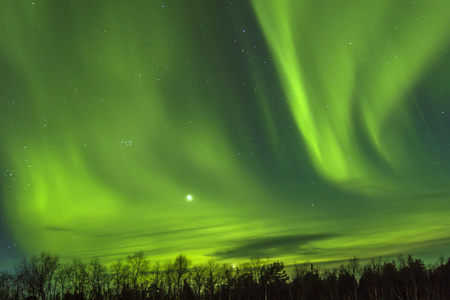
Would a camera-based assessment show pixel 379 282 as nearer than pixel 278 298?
No

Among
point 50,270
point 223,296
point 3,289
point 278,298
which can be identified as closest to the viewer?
point 50,270

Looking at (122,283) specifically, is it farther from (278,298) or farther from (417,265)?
(417,265)

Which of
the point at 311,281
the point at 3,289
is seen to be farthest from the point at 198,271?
the point at 3,289

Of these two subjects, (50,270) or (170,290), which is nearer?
(50,270)

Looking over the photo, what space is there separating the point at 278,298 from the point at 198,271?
29132mm

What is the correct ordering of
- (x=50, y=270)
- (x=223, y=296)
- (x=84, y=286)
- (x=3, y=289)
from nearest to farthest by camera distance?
1. (x=50, y=270)
2. (x=3, y=289)
3. (x=84, y=286)
4. (x=223, y=296)

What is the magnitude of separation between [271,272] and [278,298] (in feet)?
Result: 39.8

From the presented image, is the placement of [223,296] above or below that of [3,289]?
below

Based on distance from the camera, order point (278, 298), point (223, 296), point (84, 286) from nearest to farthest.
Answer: point (84, 286)
point (278, 298)
point (223, 296)

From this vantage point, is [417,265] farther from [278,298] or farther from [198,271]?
[198,271]

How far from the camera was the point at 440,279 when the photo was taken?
390 ft

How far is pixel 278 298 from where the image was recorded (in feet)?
353

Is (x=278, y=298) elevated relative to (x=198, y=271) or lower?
lower

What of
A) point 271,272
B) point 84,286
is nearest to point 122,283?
point 84,286
